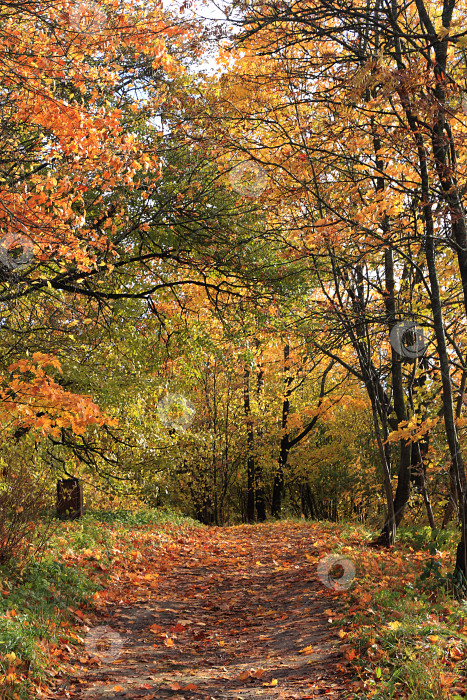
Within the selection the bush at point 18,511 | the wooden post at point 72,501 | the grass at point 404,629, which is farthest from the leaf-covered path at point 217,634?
the wooden post at point 72,501

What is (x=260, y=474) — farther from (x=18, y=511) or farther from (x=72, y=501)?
(x=18, y=511)

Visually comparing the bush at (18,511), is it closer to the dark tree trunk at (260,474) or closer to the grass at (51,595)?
the grass at (51,595)

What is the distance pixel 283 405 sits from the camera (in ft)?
71.8

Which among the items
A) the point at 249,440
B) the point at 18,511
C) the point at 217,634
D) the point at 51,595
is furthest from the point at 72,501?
the point at 249,440

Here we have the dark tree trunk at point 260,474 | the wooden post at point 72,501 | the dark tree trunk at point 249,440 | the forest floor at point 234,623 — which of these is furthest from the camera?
the dark tree trunk at point 249,440

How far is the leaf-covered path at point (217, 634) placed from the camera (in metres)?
4.50

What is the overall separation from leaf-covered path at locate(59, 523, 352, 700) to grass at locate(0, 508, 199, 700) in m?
0.29

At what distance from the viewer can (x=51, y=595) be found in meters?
6.14

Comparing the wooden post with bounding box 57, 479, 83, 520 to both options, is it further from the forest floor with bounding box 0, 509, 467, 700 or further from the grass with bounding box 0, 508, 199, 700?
the forest floor with bounding box 0, 509, 467, 700

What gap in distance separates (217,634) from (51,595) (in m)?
1.80

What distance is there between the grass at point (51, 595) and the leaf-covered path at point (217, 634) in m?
0.29

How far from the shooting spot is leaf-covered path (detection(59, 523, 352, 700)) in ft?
14.8

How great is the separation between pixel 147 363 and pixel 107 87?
5.12m

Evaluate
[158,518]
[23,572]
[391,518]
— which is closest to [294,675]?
[23,572]
